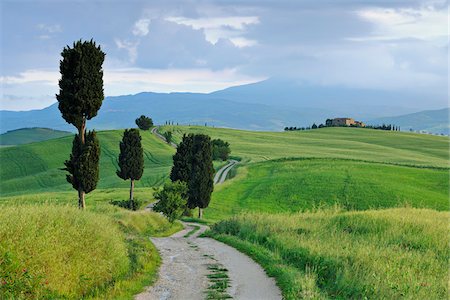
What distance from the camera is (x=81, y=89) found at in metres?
38.9

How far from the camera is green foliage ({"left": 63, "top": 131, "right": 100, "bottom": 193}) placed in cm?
4084

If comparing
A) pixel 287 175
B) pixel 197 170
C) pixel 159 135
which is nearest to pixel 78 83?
pixel 197 170

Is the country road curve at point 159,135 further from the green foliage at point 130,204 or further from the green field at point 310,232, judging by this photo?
the green foliage at point 130,204

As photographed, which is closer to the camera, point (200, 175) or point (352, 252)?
point (352, 252)

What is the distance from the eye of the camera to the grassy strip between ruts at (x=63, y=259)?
1650 centimetres

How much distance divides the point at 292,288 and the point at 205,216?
5537 cm

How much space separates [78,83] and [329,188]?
2198 inches

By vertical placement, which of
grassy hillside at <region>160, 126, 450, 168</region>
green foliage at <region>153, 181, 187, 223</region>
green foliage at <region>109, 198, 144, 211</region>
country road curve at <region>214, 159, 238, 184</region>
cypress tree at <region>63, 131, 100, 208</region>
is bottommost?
green foliage at <region>109, 198, 144, 211</region>

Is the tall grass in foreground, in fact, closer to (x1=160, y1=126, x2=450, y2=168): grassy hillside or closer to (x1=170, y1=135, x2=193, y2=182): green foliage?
(x1=170, y1=135, x2=193, y2=182): green foliage

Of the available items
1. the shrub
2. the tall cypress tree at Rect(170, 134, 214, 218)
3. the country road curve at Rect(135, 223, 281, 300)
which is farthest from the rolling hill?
the country road curve at Rect(135, 223, 281, 300)

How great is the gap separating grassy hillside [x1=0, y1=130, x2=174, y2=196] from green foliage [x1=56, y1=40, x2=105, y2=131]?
6268cm

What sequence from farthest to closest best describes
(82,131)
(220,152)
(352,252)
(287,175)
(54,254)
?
1. (220,152)
2. (287,175)
3. (82,131)
4. (352,252)
5. (54,254)

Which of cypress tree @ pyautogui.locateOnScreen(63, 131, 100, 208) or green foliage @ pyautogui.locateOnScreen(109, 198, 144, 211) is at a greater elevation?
cypress tree @ pyautogui.locateOnScreen(63, 131, 100, 208)

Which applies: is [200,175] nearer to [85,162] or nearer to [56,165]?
[85,162]
